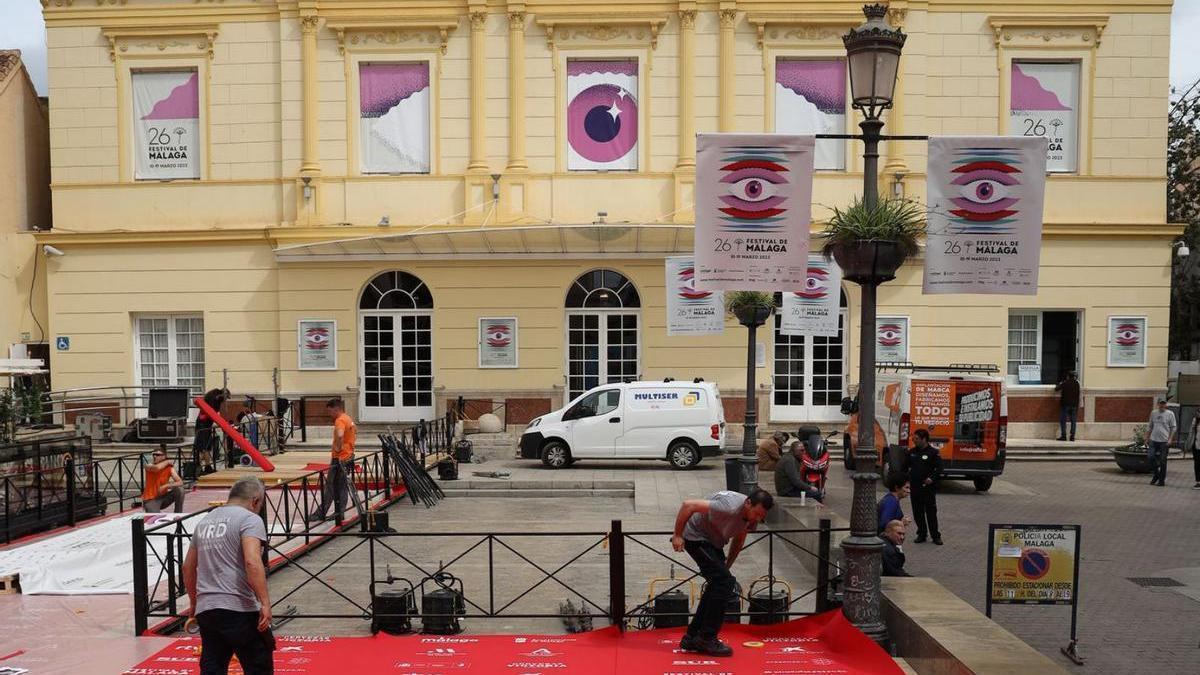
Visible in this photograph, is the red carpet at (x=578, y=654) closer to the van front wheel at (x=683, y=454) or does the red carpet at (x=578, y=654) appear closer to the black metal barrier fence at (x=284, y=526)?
the black metal barrier fence at (x=284, y=526)

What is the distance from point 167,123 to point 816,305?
1702 cm

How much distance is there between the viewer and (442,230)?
23.9 m

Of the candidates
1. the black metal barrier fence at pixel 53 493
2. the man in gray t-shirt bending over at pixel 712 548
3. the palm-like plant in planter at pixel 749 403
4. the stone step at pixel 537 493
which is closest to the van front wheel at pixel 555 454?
the stone step at pixel 537 493

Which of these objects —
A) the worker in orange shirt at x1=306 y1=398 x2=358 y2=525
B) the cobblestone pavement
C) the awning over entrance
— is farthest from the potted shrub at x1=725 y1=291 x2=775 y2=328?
the worker in orange shirt at x1=306 y1=398 x2=358 y2=525

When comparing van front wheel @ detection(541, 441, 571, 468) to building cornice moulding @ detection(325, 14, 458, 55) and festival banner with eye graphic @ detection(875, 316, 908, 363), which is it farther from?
building cornice moulding @ detection(325, 14, 458, 55)

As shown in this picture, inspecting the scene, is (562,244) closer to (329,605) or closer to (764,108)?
(764,108)

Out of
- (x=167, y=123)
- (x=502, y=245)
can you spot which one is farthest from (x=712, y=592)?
(x=167, y=123)

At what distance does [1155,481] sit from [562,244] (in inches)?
535

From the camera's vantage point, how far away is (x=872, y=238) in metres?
8.34

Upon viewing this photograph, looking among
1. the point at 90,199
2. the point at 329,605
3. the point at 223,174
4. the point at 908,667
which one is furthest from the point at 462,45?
the point at 908,667

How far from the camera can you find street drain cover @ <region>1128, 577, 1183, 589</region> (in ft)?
37.3

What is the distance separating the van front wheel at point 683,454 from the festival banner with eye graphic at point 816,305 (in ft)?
10.3

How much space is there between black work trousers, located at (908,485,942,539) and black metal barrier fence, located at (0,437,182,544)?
11.6 meters

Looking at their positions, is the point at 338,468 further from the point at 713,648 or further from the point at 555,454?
the point at 555,454
